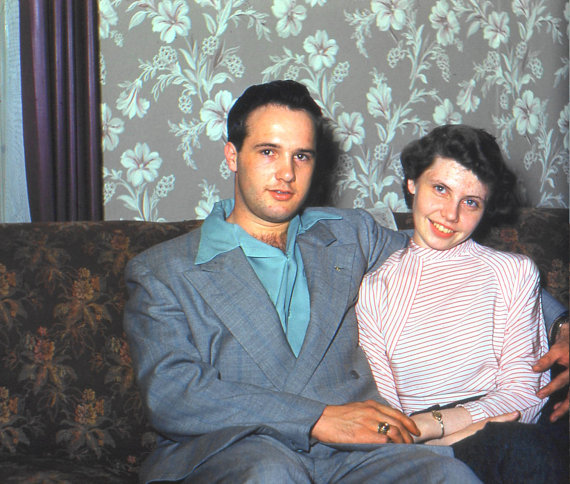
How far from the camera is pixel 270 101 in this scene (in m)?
1.85

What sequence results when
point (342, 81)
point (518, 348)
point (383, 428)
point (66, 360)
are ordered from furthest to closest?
point (342, 81) < point (66, 360) < point (518, 348) < point (383, 428)

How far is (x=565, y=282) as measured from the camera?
2.03 metres

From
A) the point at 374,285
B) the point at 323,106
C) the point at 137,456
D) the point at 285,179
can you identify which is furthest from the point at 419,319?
the point at 323,106

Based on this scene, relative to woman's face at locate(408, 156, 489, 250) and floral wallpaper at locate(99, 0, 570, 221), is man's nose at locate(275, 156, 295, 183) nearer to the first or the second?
woman's face at locate(408, 156, 489, 250)

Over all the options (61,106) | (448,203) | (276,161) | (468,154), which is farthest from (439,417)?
(61,106)

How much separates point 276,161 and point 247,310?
0.46m

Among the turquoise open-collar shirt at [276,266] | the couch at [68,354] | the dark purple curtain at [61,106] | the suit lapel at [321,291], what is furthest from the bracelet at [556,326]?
the dark purple curtain at [61,106]

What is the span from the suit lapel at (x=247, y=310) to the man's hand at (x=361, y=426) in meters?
0.16

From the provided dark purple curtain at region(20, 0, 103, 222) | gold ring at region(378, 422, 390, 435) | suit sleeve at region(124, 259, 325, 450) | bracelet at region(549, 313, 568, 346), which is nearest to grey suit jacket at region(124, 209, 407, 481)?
suit sleeve at region(124, 259, 325, 450)

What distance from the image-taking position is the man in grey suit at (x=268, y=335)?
4.74ft

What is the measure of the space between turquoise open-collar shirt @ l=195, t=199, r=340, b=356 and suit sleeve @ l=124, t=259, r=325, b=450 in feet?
0.64

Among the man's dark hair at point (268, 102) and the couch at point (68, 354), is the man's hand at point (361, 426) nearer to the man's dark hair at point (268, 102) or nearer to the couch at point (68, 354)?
the couch at point (68, 354)

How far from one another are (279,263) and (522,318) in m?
0.69

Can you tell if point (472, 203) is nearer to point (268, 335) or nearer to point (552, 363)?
point (552, 363)
